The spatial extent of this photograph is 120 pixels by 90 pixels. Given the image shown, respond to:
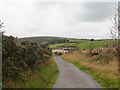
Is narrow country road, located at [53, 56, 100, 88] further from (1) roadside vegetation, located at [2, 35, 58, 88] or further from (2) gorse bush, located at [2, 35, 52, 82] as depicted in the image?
(2) gorse bush, located at [2, 35, 52, 82]

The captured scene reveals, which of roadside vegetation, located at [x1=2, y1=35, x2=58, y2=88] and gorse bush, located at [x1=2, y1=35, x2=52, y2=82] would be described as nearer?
roadside vegetation, located at [x1=2, y1=35, x2=58, y2=88]

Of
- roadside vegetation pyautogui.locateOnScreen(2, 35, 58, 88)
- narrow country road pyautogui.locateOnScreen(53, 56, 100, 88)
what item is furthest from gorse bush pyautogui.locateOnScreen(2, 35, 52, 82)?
narrow country road pyautogui.locateOnScreen(53, 56, 100, 88)

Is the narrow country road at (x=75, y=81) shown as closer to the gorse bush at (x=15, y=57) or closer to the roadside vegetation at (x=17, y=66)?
the roadside vegetation at (x=17, y=66)

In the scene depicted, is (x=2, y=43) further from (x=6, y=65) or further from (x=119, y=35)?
(x=119, y=35)

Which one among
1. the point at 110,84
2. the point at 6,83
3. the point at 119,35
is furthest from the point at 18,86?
the point at 119,35

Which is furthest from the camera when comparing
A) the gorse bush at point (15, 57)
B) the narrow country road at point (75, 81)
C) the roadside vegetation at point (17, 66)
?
the narrow country road at point (75, 81)

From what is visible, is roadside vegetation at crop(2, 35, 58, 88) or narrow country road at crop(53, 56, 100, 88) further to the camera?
narrow country road at crop(53, 56, 100, 88)

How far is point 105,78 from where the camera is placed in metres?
22.3

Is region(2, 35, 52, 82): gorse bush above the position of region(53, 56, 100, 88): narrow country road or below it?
above

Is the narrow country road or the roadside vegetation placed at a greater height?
the roadside vegetation

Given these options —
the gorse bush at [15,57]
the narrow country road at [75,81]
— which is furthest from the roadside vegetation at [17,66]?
the narrow country road at [75,81]

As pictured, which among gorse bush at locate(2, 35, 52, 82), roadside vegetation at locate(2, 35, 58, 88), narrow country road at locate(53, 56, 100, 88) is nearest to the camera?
roadside vegetation at locate(2, 35, 58, 88)

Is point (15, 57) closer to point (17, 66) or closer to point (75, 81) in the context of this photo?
point (17, 66)

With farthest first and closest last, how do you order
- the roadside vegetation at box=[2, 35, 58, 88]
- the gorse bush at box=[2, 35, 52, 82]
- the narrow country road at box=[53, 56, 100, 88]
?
the narrow country road at box=[53, 56, 100, 88] < the gorse bush at box=[2, 35, 52, 82] < the roadside vegetation at box=[2, 35, 58, 88]
